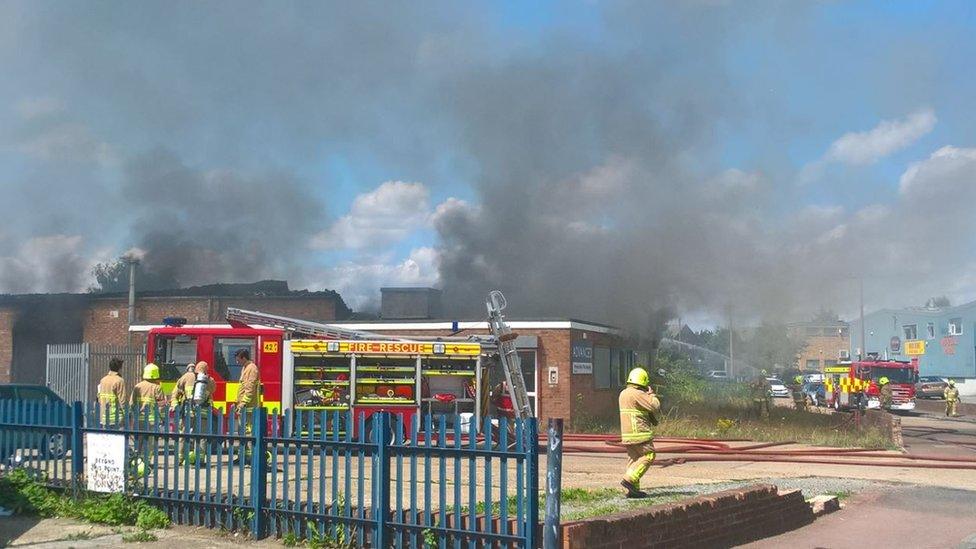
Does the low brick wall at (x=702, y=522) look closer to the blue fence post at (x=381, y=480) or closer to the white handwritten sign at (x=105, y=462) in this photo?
the blue fence post at (x=381, y=480)

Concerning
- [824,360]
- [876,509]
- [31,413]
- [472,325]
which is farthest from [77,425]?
[824,360]

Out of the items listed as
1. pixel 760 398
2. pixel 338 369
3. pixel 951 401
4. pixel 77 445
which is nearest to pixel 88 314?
pixel 338 369

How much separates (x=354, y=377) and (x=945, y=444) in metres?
14.1

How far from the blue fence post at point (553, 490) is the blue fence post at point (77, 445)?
16.5 ft

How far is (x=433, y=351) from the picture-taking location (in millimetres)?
14961

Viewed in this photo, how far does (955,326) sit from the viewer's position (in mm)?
60688

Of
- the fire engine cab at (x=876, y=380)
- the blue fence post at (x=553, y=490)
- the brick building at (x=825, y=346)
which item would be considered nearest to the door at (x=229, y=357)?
the blue fence post at (x=553, y=490)

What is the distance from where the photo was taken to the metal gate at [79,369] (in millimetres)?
22328

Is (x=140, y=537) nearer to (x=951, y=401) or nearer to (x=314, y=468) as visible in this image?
(x=314, y=468)

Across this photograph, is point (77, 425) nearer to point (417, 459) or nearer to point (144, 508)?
point (144, 508)

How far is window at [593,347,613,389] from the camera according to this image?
78.3 ft

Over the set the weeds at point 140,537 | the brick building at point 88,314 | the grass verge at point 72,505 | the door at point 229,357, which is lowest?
the weeds at point 140,537

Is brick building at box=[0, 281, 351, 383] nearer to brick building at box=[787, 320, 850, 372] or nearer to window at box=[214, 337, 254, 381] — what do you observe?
window at box=[214, 337, 254, 381]

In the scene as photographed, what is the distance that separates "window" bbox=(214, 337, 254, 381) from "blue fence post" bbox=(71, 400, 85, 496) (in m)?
6.34
